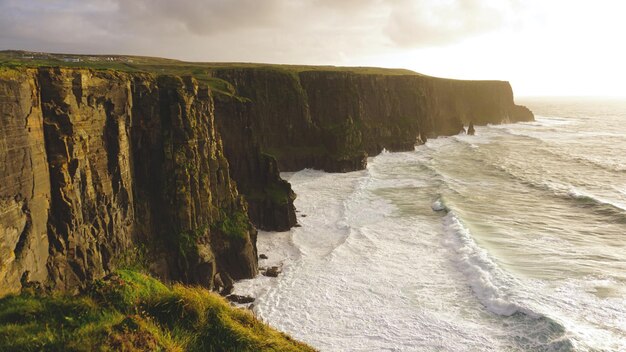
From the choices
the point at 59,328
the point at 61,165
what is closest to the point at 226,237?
the point at 61,165

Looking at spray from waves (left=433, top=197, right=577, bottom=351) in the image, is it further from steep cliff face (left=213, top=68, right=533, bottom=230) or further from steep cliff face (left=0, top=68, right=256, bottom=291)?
steep cliff face (left=213, top=68, right=533, bottom=230)

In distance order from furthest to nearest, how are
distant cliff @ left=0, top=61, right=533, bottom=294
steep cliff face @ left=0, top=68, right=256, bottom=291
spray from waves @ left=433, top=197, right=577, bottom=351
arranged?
1. spray from waves @ left=433, top=197, right=577, bottom=351
2. distant cliff @ left=0, top=61, right=533, bottom=294
3. steep cliff face @ left=0, top=68, right=256, bottom=291

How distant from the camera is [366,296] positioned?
86.6 feet

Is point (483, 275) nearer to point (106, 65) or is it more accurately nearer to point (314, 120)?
point (106, 65)

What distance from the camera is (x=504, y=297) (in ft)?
81.7

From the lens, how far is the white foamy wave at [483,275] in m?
24.2

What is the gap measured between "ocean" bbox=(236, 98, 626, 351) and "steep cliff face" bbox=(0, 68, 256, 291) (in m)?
4.82

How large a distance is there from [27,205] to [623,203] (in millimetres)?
50968

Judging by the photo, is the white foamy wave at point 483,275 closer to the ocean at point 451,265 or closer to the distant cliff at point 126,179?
the ocean at point 451,265

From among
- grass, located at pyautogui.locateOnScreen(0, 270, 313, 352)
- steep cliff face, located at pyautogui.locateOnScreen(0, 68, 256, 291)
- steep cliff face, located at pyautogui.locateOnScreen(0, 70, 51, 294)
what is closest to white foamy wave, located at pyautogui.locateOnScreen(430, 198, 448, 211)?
steep cliff face, located at pyautogui.locateOnScreen(0, 68, 256, 291)

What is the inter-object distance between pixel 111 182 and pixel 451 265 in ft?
70.7

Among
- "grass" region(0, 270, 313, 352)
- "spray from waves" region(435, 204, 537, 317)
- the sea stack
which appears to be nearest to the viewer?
"grass" region(0, 270, 313, 352)

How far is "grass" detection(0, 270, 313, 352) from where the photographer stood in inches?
366

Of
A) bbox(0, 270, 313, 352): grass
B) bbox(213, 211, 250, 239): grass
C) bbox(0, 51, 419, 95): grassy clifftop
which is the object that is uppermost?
bbox(0, 51, 419, 95): grassy clifftop
